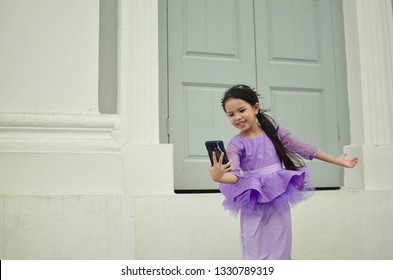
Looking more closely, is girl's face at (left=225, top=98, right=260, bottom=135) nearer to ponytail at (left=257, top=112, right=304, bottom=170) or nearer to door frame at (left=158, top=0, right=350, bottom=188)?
ponytail at (left=257, top=112, right=304, bottom=170)

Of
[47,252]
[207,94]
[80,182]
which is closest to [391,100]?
[207,94]

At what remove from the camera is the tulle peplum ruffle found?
2.72 m

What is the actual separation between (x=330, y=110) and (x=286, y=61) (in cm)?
59

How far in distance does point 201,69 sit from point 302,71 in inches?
37.9

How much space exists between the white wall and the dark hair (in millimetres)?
1125

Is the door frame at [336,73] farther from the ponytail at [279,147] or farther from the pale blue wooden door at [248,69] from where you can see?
the ponytail at [279,147]

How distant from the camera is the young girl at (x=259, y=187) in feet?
8.99

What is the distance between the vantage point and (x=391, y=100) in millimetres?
4695

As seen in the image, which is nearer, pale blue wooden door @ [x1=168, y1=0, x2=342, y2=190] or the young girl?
the young girl

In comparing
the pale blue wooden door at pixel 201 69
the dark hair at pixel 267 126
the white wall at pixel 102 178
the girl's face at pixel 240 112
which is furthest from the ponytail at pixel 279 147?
the pale blue wooden door at pixel 201 69

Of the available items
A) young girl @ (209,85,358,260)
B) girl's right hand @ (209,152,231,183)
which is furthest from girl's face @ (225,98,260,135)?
girl's right hand @ (209,152,231,183)

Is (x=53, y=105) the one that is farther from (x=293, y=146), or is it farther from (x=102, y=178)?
(x=293, y=146)

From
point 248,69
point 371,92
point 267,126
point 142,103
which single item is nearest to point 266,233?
point 267,126

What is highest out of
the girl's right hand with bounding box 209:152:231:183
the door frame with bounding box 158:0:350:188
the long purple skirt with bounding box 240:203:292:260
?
the door frame with bounding box 158:0:350:188
